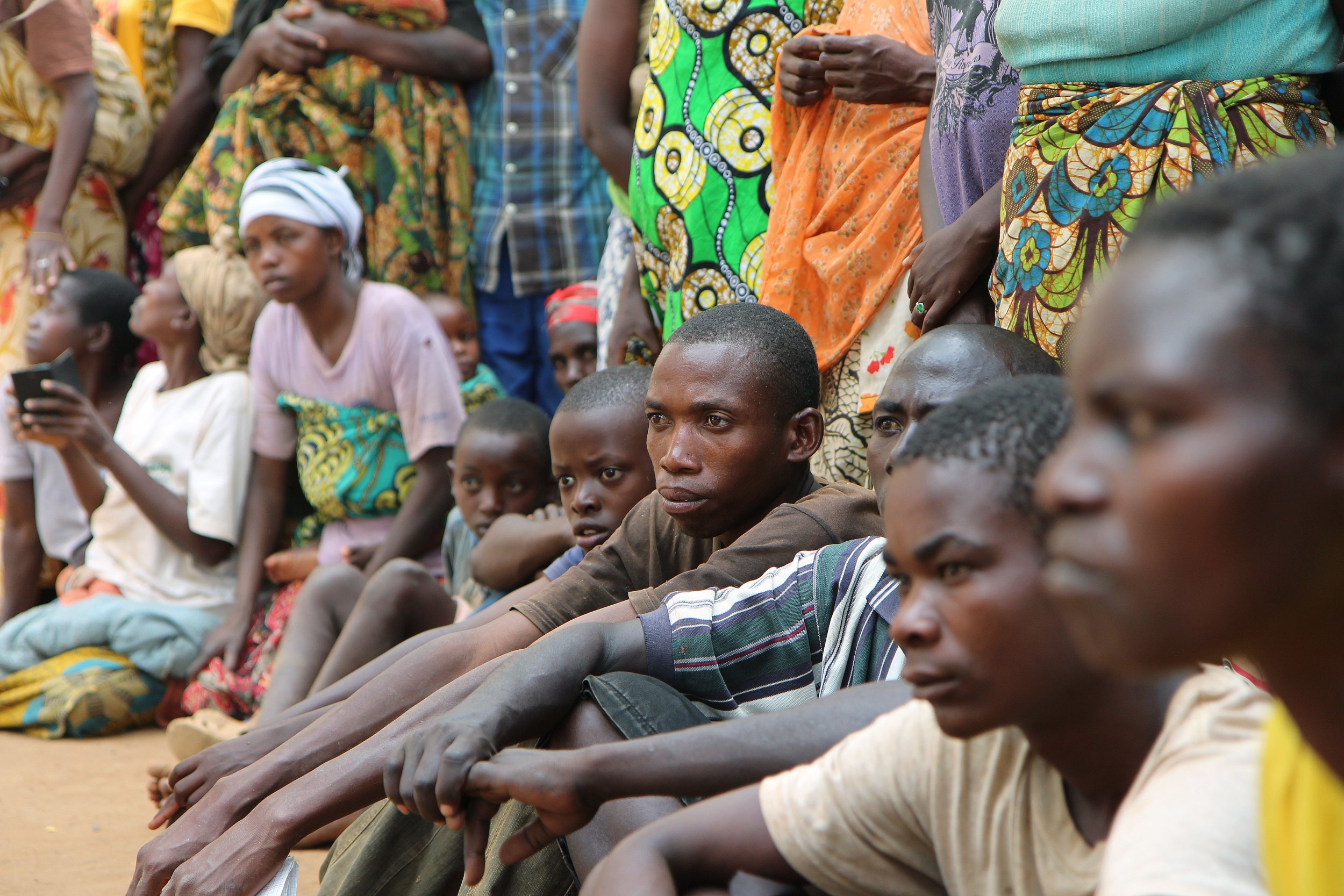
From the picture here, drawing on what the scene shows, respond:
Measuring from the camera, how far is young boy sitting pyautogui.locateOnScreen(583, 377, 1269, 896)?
3.87 ft

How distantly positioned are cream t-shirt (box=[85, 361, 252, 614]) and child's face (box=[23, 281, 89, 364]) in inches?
22.0

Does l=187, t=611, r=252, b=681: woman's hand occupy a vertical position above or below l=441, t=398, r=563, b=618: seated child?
below

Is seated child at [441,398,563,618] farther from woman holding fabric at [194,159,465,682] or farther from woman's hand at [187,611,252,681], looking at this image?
woman's hand at [187,611,252,681]

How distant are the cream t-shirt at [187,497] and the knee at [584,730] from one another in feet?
10.6

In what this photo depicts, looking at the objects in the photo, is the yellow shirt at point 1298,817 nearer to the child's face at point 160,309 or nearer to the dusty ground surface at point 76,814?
the dusty ground surface at point 76,814

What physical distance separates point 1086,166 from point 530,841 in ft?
4.62

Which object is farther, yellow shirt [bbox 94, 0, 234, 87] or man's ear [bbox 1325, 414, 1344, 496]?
yellow shirt [bbox 94, 0, 234, 87]

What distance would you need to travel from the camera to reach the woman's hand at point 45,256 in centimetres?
516

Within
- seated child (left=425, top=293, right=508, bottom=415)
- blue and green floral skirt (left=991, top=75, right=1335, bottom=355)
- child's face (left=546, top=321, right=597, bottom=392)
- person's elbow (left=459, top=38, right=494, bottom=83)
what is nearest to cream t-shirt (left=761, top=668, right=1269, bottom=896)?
blue and green floral skirt (left=991, top=75, right=1335, bottom=355)

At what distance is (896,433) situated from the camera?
2232 millimetres

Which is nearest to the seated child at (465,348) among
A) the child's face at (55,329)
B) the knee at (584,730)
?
the child's face at (55,329)

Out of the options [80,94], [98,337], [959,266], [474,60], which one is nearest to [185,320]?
[98,337]

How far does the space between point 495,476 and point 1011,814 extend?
2705 mm

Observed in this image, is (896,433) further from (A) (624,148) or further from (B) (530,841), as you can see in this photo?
(A) (624,148)
